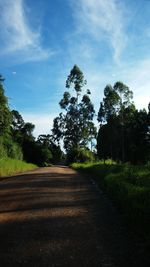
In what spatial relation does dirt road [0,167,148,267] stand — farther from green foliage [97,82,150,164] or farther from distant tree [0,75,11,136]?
green foliage [97,82,150,164]

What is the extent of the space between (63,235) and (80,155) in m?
60.2

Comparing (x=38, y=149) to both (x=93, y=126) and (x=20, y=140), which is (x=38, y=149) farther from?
(x=93, y=126)

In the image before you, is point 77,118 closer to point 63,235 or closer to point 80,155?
point 80,155

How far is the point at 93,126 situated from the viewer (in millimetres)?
73562

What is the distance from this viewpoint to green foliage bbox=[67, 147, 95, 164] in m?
66.9

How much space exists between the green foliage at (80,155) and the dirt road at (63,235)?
177 feet

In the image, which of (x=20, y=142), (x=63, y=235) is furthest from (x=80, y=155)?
(x=63, y=235)

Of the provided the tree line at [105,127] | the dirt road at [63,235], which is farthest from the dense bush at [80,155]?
the dirt road at [63,235]

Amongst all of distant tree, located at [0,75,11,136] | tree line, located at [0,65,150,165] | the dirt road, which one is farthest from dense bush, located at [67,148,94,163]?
the dirt road

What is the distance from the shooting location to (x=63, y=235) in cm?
793

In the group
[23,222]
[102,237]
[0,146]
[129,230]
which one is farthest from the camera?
[0,146]

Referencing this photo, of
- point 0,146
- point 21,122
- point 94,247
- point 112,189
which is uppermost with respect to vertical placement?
point 21,122

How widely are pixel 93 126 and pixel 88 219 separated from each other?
2518 inches

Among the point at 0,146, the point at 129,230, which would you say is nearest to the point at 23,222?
the point at 129,230
